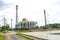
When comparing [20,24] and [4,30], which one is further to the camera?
[20,24]

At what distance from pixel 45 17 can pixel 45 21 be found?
198 cm

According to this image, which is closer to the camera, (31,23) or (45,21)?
(45,21)

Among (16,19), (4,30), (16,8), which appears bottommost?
(4,30)

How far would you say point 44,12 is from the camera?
264 ft

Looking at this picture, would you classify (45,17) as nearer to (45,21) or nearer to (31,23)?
(45,21)

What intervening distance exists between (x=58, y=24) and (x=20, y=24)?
2465 cm

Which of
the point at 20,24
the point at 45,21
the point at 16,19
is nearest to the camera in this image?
the point at 45,21

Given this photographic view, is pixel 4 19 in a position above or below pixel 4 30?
Result: above

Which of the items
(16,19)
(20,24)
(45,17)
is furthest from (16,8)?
(45,17)

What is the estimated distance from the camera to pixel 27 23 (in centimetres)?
10662

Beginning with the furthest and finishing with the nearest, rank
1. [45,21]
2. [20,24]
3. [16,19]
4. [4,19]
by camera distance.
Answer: [20,24] → [4,19] → [16,19] → [45,21]

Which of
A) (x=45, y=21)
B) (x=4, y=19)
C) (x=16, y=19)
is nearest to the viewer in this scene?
(x=45, y=21)

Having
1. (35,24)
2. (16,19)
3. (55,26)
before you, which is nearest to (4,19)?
(16,19)

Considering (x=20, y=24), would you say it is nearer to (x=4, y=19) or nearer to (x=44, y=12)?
(x=4, y=19)
